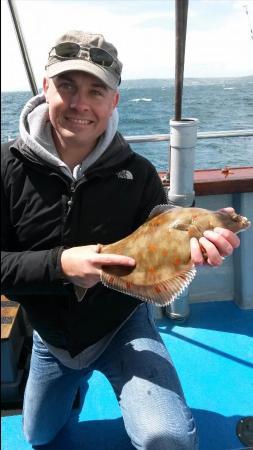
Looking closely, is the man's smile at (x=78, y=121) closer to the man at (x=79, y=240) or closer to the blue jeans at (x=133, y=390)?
the man at (x=79, y=240)

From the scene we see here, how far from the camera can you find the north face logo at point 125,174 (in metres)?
2.51

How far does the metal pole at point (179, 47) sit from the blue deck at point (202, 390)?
1909mm

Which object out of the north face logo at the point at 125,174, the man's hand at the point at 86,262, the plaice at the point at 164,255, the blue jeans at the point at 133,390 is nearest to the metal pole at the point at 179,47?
the north face logo at the point at 125,174

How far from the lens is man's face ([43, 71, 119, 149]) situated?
224 cm

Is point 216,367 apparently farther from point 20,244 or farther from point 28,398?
point 20,244

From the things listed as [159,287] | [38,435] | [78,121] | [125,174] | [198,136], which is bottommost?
[38,435]

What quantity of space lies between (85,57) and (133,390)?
1758mm

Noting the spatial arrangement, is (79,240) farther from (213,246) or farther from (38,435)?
Answer: (38,435)

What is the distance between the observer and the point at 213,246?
1.83 metres

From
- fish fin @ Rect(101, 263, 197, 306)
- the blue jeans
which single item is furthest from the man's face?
the blue jeans

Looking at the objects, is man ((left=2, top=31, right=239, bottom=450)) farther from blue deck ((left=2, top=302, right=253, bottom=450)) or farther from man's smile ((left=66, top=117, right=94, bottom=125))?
blue deck ((left=2, top=302, right=253, bottom=450))

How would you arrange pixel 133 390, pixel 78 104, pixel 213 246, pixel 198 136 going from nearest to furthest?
pixel 213 246
pixel 78 104
pixel 133 390
pixel 198 136

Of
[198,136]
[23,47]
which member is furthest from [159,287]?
[198,136]

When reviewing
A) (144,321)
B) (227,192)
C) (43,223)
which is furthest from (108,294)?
(227,192)
